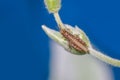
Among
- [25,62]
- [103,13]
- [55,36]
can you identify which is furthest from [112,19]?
[25,62]

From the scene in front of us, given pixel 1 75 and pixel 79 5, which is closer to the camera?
pixel 79 5

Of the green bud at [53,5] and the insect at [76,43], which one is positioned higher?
the green bud at [53,5]

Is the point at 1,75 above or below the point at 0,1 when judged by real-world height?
below

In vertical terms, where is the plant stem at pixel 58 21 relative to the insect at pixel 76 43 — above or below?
above

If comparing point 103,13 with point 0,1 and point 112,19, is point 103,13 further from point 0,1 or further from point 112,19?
point 0,1
